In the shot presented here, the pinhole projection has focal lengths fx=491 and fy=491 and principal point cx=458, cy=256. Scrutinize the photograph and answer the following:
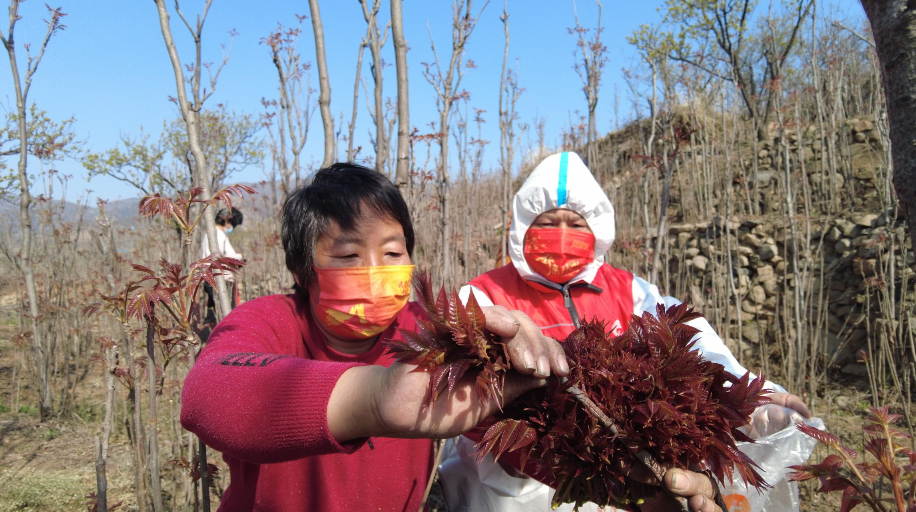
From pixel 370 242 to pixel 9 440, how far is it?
17.3 ft

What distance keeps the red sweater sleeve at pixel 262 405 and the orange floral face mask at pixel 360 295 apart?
46 cm

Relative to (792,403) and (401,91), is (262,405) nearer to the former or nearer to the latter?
(792,403)

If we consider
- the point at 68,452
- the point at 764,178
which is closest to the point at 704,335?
the point at 68,452

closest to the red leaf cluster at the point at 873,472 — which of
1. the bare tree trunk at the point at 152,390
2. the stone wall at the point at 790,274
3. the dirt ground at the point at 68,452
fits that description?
the bare tree trunk at the point at 152,390

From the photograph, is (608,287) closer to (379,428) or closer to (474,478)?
(474,478)

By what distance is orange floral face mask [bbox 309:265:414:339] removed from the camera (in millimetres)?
1465

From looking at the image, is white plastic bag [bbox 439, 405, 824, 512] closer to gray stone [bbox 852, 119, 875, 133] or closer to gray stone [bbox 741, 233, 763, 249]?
gray stone [bbox 741, 233, 763, 249]

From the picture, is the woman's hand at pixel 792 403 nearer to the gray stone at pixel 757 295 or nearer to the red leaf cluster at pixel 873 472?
the red leaf cluster at pixel 873 472

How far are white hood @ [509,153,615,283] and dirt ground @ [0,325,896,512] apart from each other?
1810 millimetres

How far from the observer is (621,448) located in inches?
36.0

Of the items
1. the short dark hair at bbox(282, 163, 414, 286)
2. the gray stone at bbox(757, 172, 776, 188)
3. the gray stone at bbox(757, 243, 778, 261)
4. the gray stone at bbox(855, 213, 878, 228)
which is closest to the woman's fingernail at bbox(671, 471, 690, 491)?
the short dark hair at bbox(282, 163, 414, 286)

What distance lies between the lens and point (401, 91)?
7.54 ft

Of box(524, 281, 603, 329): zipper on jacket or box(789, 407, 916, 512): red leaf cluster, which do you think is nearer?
box(789, 407, 916, 512): red leaf cluster

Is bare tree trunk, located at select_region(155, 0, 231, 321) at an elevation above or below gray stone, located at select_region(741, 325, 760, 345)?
above
